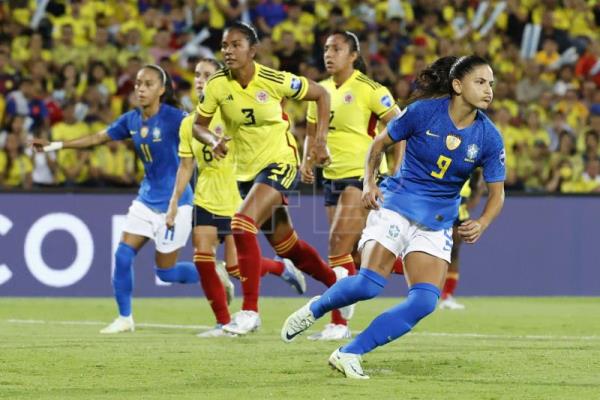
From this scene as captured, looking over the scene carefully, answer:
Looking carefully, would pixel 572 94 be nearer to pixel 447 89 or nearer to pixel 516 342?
pixel 516 342

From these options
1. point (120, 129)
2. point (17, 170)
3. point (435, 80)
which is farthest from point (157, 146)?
point (17, 170)

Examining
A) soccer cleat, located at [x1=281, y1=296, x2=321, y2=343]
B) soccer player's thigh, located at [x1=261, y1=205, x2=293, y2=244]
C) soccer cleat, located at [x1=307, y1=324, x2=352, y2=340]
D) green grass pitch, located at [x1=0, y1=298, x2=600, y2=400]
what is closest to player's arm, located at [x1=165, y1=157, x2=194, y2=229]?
soccer player's thigh, located at [x1=261, y1=205, x2=293, y2=244]

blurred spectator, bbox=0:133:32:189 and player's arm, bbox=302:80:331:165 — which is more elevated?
player's arm, bbox=302:80:331:165

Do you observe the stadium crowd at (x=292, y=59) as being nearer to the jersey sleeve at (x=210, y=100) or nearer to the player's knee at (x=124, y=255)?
the player's knee at (x=124, y=255)

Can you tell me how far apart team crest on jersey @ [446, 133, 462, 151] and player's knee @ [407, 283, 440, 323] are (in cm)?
80

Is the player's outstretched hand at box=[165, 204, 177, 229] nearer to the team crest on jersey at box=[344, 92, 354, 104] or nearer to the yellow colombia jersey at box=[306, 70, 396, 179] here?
the yellow colombia jersey at box=[306, 70, 396, 179]

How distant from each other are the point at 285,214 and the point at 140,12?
9721mm

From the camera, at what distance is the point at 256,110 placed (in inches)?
391

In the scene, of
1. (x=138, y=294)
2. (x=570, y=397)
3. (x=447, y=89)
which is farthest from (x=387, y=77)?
(x=570, y=397)

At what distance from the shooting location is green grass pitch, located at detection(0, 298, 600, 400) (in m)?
6.70

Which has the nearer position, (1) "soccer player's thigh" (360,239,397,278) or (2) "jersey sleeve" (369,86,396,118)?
(1) "soccer player's thigh" (360,239,397,278)

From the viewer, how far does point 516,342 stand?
9891mm

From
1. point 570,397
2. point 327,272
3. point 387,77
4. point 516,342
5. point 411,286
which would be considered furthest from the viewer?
point 387,77

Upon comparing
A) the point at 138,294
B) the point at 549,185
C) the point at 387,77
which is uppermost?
the point at 387,77
